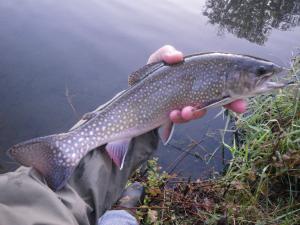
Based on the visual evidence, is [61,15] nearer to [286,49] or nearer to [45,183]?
[286,49]

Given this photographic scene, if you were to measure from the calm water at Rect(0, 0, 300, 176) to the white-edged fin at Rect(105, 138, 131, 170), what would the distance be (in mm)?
2534

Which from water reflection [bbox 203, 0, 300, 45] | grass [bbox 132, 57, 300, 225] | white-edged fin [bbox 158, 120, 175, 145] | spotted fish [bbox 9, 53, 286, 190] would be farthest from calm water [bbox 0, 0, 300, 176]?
spotted fish [bbox 9, 53, 286, 190]

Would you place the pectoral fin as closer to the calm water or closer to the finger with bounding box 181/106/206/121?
the finger with bounding box 181/106/206/121

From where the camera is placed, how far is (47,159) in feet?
8.25

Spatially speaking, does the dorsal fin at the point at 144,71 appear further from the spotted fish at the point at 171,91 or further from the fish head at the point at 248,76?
the fish head at the point at 248,76

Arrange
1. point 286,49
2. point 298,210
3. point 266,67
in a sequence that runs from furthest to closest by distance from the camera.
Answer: point 286,49 < point 298,210 < point 266,67

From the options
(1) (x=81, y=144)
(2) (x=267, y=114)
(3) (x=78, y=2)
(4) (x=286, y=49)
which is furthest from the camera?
(3) (x=78, y=2)

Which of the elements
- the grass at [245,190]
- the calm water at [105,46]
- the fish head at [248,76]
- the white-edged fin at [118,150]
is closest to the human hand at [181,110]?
the fish head at [248,76]

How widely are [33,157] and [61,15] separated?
21.6 feet

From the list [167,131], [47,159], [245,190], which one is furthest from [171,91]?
[245,190]

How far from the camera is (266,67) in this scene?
9.39 feet

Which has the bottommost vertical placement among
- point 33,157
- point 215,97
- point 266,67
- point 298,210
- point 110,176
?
point 298,210

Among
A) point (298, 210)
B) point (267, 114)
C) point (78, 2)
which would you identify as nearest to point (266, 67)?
point (298, 210)

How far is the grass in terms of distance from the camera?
13.2 ft
